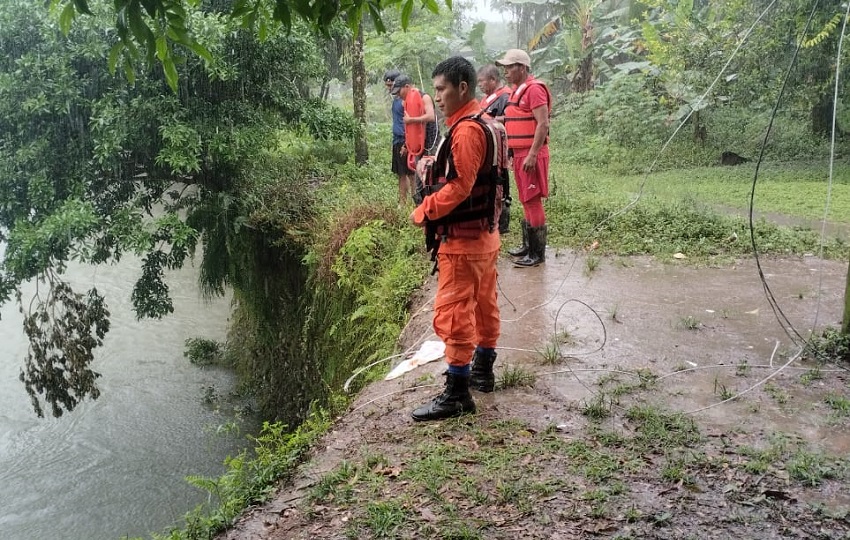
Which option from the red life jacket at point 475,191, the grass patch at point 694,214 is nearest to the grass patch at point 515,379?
the red life jacket at point 475,191

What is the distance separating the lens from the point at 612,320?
5320 mm

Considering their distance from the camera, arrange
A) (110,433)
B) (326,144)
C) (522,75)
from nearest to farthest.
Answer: (522,75) < (110,433) < (326,144)

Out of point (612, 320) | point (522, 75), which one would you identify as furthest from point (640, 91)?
point (612, 320)

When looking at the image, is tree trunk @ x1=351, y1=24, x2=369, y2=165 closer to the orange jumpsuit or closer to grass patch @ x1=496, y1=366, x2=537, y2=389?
grass patch @ x1=496, y1=366, x2=537, y2=389

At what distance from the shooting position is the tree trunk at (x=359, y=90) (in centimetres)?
1034

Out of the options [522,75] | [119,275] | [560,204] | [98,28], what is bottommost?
[119,275]

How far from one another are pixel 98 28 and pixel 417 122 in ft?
12.5

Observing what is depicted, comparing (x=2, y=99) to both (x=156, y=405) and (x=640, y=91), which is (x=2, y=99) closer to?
(x=156, y=405)

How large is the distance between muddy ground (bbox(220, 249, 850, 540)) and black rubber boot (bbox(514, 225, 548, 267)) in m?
1.19

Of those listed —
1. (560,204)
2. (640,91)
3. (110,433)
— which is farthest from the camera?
(640,91)

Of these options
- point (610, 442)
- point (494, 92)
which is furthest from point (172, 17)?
point (494, 92)

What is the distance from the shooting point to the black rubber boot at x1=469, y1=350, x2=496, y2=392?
408 cm

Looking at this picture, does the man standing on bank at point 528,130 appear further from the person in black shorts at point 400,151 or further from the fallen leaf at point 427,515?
the fallen leaf at point 427,515

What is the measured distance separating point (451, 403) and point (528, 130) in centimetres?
325
